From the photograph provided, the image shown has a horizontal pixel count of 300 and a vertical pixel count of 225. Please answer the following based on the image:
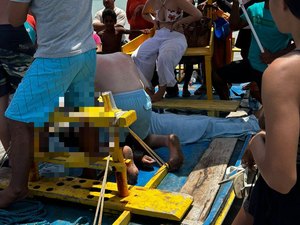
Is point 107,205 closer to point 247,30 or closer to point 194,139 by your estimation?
point 194,139

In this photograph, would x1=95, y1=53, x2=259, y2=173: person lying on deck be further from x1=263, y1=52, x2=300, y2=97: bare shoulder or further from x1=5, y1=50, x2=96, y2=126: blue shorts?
x1=263, y1=52, x2=300, y2=97: bare shoulder

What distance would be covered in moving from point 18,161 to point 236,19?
2.80m

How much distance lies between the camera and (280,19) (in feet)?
3.92

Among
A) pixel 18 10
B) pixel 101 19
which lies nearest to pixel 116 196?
pixel 18 10

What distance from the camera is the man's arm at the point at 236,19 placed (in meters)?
4.26

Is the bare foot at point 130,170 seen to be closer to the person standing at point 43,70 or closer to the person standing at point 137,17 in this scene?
the person standing at point 43,70

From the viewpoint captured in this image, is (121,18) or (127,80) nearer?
(127,80)

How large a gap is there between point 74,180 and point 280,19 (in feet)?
6.06

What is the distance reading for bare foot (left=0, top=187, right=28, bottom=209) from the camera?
237cm

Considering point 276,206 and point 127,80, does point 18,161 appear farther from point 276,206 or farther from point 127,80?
point 276,206

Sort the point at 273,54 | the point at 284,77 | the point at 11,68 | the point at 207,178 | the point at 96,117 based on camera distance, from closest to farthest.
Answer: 1. the point at 284,77
2. the point at 96,117
3. the point at 207,178
4. the point at 11,68
5. the point at 273,54

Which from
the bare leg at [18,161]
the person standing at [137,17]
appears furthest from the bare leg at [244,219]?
the person standing at [137,17]

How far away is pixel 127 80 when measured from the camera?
295cm

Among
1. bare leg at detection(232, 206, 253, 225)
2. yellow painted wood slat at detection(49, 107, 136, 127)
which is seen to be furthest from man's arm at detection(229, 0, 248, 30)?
bare leg at detection(232, 206, 253, 225)
